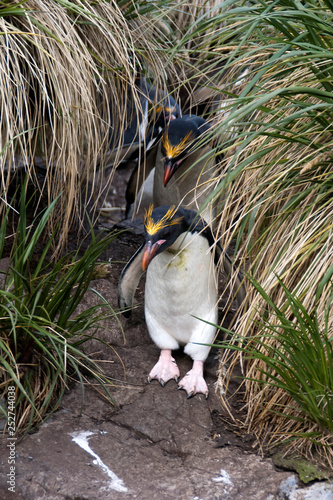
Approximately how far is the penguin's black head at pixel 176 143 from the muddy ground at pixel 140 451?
933 millimetres

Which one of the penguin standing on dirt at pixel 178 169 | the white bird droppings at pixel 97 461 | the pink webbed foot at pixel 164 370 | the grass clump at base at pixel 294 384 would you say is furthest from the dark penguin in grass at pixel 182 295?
Answer: the white bird droppings at pixel 97 461

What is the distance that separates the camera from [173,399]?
8.33ft

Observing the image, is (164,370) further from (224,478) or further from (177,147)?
(177,147)

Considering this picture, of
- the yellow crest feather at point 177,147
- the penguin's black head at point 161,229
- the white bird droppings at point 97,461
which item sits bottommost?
the white bird droppings at point 97,461

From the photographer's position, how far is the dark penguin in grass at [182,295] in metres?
2.62

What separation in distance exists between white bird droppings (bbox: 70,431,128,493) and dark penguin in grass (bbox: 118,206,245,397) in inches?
17.3

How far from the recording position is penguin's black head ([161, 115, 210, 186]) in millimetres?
3137

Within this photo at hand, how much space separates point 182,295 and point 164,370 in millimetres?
320

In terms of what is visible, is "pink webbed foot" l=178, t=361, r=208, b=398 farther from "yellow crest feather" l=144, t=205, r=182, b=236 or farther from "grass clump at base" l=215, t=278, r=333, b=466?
"yellow crest feather" l=144, t=205, r=182, b=236

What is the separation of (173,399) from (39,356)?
0.56 metres

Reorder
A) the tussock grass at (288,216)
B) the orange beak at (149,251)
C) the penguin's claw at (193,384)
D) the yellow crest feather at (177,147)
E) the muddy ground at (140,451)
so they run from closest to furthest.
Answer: the muddy ground at (140,451), the tussock grass at (288,216), the orange beak at (149,251), the penguin's claw at (193,384), the yellow crest feather at (177,147)

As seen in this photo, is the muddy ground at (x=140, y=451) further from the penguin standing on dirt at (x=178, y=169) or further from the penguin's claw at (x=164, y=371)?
the penguin standing on dirt at (x=178, y=169)

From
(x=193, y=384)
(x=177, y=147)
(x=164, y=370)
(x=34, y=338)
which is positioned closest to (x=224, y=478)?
(x=193, y=384)

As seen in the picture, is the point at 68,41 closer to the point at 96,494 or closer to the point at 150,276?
the point at 150,276
